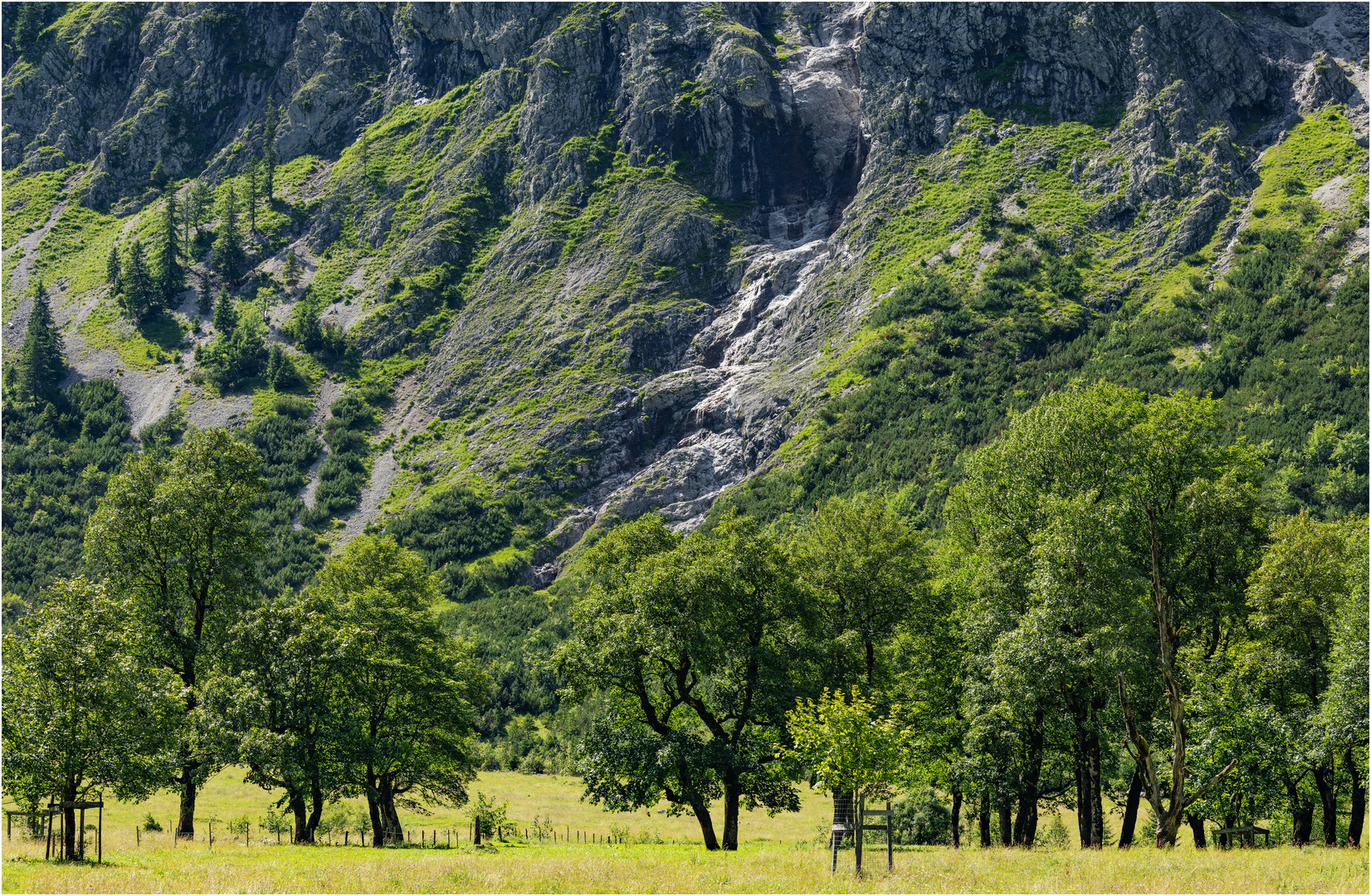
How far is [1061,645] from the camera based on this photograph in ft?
99.9

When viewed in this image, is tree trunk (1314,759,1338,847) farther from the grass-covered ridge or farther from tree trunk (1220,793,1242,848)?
the grass-covered ridge

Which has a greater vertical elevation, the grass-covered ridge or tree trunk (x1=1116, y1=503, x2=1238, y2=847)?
the grass-covered ridge

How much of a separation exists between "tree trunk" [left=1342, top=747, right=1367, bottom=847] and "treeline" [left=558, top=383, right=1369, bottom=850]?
141 mm

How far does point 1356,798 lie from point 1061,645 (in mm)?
18106

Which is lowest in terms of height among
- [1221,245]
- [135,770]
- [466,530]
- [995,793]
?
[995,793]

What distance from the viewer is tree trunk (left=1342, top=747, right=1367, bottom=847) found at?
3327 cm

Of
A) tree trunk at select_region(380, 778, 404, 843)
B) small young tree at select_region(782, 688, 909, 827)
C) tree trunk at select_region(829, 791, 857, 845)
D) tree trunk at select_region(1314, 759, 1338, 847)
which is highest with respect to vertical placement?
small young tree at select_region(782, 688, 909, 827)

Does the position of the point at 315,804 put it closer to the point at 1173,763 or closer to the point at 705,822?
the point at 705,822

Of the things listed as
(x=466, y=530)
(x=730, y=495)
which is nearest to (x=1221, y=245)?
(x=730, y=495)

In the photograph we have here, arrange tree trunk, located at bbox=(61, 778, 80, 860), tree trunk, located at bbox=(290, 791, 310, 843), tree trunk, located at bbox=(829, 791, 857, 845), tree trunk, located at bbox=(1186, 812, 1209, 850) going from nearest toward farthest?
tree trunk, located at bbox=(829, 791, 857, 845)
tree trunk, located at bbox=(61, 778, 80, 860)
tree trunk, located at bbox=(1186, 812, 1209, 850)
tree trunk, located at bbox=(290, 791, 310, 843)

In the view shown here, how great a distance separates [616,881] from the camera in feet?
82.7

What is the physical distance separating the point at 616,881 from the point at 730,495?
156703 millimetres

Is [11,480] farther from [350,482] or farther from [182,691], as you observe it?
[182,691]

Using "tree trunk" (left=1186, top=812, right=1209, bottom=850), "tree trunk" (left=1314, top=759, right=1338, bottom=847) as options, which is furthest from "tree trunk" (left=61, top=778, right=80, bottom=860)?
"tree trunk" (left=1314, top=759, right=1338, bottom=847)
